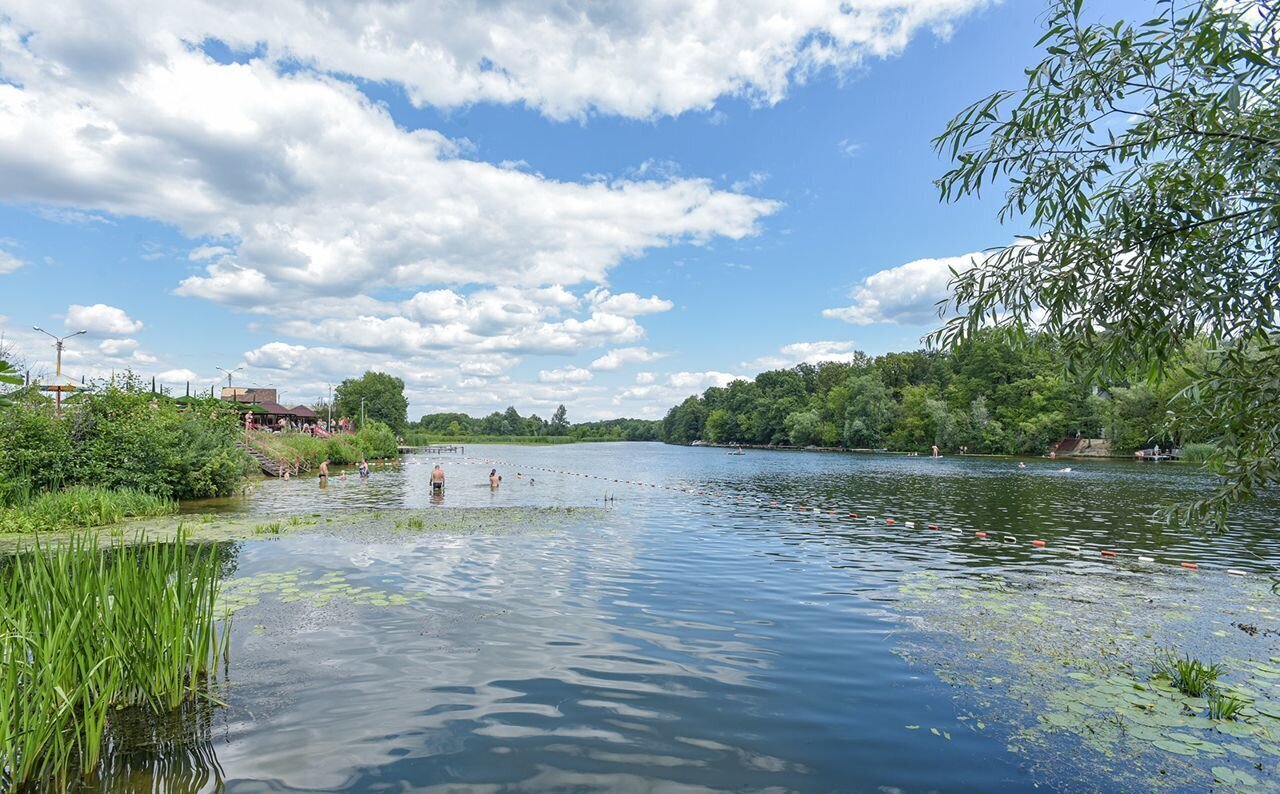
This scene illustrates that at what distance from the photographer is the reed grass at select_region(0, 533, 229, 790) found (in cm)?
490

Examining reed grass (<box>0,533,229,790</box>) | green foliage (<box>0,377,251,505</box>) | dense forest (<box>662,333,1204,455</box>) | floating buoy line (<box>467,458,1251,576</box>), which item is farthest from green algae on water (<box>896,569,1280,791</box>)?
dense forest (<box>662,333,1204,455</box>)

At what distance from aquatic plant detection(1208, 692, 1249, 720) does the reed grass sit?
10.4 m

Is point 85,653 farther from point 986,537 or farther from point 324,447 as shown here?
point 324,447

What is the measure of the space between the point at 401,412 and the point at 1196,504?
16483 cm

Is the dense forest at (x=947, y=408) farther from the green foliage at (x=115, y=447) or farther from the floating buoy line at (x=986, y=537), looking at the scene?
the green foliage at (x=115, y=447)

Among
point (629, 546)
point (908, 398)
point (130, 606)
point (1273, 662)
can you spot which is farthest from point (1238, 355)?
point (908, 398)

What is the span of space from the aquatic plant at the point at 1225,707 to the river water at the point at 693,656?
1.49 ft

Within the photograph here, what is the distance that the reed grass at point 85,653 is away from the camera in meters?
4.90

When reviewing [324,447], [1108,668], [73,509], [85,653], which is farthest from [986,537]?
[324,447]

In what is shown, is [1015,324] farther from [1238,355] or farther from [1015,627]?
[1015,627]

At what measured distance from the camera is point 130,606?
6.15 metres

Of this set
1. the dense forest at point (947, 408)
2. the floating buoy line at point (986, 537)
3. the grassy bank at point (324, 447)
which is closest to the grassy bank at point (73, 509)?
the floating buoy line at point (986, 537)

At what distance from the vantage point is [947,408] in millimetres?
109125

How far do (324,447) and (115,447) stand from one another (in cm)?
3372
